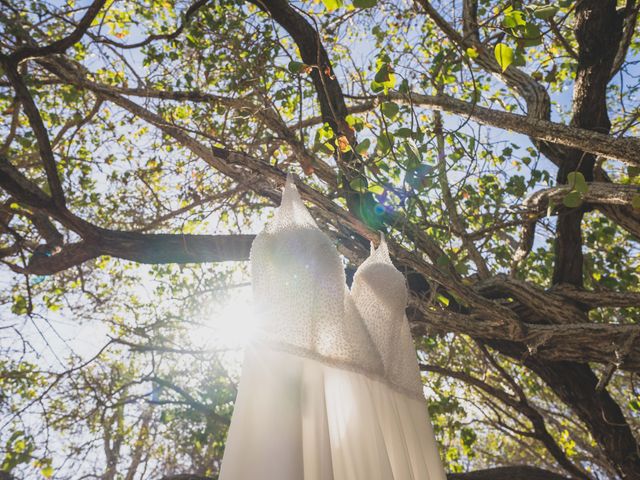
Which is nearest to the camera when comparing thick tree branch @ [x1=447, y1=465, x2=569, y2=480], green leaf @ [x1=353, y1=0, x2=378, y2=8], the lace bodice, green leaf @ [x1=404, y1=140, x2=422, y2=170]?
the lace bodice

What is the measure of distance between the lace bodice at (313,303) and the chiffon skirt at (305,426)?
1.3 inches

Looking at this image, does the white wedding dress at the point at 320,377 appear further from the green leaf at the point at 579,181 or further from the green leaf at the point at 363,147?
the green leaf at the point at 579,181

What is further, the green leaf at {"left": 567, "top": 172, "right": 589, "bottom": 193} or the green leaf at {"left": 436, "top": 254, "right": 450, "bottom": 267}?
the green leaf at {"left": 436, "top": 254, "right": 450, "bottom": 267}

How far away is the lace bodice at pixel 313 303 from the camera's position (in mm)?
748

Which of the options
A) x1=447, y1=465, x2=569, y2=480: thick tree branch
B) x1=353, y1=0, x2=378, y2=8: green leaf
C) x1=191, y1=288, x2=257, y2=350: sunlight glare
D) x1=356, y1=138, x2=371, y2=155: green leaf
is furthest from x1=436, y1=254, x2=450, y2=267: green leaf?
x1=191, y1=288, x2=257, y2=350: sunlight glare

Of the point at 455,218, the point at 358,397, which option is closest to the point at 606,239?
the point at 455,218

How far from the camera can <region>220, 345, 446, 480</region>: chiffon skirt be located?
0.63 metres

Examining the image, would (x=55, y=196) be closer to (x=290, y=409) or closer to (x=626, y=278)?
(x=290, y=409)

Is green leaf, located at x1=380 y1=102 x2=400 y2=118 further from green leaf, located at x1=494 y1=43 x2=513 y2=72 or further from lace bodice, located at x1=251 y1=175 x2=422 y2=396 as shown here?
lace bodice, located at x1=251 y1=175 x2=422 y2=396

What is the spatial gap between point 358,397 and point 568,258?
205cm

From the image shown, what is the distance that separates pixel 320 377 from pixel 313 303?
0.43 feet

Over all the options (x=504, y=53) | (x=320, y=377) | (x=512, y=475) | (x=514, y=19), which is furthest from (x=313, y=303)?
(x=512, y=475)

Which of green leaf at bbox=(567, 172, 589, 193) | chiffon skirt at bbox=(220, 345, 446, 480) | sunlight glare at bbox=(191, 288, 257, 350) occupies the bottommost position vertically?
chiffon skirt at bbox=(220, 345, 446, 480)

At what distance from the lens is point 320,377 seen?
74cm
